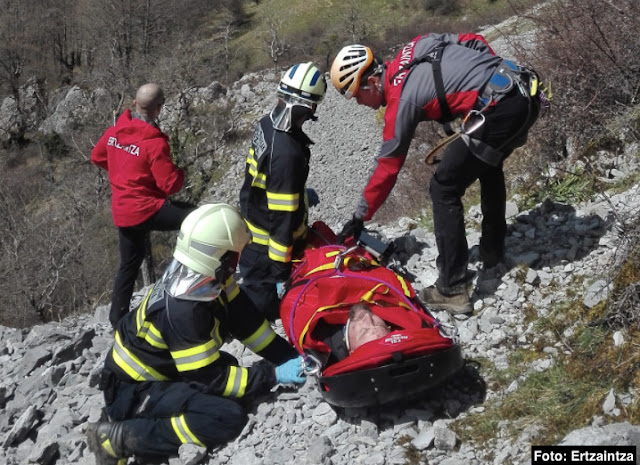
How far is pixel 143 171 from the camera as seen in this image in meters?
5.40

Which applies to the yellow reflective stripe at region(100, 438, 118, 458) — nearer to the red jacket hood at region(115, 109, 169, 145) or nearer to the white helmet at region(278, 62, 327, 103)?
the red jacket hood at region(115, 109, 169, 145)

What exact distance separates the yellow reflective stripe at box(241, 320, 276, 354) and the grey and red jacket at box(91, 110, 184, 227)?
1648 mm

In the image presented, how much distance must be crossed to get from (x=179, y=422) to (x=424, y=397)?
1561 mm

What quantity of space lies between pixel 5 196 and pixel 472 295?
1081 inches

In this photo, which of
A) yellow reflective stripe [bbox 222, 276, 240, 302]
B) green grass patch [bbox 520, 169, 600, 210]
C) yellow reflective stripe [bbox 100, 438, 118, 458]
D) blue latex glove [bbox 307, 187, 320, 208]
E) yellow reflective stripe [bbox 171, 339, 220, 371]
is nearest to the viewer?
yellow reflective stripe [bbox 171, 339, 220, 371]

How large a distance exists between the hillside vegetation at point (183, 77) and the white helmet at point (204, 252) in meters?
3.46

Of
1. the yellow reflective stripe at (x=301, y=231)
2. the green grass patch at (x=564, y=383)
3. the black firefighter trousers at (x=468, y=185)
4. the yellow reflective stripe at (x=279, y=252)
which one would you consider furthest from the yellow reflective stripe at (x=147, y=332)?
the black firefighter trousers at (x=468, y=185)

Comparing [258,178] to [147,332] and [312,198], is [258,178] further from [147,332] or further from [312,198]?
[147,332]

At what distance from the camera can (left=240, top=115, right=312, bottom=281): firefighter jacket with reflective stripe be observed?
476 centimetres

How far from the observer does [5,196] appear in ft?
91.9

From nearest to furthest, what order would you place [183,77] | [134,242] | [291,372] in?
[291,372]
[134,242]
[183,77]

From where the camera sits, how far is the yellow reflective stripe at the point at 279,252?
4.89m

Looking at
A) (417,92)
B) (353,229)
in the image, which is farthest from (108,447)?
(417,92)

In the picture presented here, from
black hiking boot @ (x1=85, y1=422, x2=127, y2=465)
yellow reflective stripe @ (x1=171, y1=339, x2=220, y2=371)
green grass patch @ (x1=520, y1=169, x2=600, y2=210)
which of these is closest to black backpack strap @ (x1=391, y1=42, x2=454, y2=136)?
green grass patch @ (x1=520, y1=169, x2=600, y2=210)
